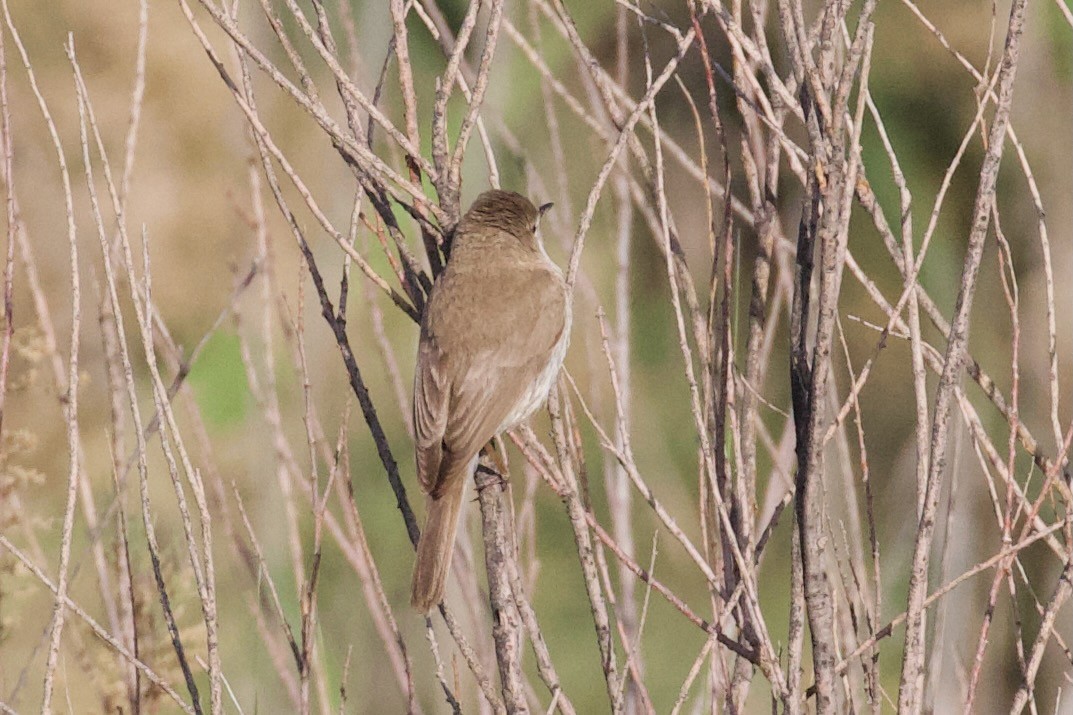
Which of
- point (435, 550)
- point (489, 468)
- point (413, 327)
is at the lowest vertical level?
point (435, 550)

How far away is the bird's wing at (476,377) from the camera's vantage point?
2.24 meters

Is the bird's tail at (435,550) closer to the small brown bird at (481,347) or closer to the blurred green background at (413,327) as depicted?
the small brown bird at (481,347)

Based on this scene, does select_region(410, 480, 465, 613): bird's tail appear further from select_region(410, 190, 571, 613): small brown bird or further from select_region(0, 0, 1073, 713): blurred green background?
select_region(0, 0, 1073, 713): blurred green background

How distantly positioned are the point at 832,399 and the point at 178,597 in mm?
1479

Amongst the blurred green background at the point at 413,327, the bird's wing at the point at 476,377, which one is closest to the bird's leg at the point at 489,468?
the bird's wing at the point at 476,377

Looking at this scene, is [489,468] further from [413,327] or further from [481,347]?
[413,327]

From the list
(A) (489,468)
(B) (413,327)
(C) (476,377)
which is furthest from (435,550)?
(B) (413,327)

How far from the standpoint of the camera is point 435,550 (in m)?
2.11

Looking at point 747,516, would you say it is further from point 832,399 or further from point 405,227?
point 405,227

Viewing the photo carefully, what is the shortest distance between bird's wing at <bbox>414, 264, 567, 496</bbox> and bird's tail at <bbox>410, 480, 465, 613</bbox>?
3 centimetres

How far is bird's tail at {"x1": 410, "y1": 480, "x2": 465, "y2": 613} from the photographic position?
2.02m

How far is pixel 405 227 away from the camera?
11.4 ft

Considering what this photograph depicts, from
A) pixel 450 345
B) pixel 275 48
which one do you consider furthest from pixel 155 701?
pixel 275 48

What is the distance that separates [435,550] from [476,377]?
1.26ft
